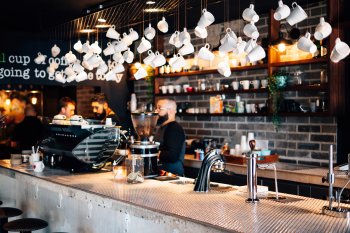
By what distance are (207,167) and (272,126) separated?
301 cm

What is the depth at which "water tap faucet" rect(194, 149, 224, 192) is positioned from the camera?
3529mm

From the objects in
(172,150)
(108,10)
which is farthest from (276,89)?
(108,10)

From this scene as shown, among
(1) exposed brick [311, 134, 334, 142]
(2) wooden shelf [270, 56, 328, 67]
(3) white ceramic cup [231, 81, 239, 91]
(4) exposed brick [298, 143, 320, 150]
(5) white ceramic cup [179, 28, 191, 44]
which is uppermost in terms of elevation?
(5) white ceramic cup [179, 28, 191, 44]

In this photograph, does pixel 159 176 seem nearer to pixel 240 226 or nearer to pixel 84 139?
pixel 84 139

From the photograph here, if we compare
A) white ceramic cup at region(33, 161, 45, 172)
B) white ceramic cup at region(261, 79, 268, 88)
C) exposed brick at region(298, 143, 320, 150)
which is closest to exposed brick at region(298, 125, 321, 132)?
exposed brick at region(298, 143, 320, 150)

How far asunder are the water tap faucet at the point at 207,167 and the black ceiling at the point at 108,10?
2193 mm

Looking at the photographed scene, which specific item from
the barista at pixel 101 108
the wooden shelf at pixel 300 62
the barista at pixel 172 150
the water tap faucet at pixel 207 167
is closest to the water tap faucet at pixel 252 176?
the water tap faucet at pixel 207 167

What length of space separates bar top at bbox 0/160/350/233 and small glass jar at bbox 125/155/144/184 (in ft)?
0.25

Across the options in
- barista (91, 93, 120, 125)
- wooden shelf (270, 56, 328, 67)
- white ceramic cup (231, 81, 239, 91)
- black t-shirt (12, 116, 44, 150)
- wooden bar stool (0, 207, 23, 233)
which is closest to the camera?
wooden bar stool (0, 207, 23, 233)

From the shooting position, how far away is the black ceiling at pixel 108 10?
555 centimetres

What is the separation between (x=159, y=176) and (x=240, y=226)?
188cm

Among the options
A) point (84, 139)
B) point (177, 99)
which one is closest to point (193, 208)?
point (84, 139)

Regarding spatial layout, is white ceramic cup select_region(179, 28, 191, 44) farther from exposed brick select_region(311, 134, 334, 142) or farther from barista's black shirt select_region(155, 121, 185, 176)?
exposed brick select_region(311, 134, 334, 142)

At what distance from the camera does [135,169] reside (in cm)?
406
